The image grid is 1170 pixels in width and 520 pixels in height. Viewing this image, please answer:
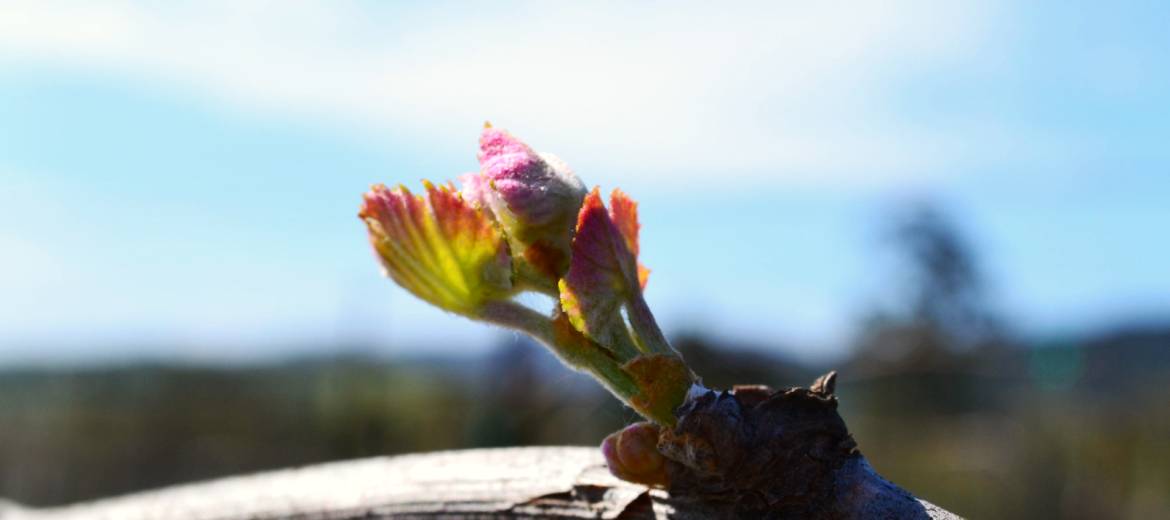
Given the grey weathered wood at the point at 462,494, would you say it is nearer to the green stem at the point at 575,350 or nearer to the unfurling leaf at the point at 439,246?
the green stem at the point at 575,350

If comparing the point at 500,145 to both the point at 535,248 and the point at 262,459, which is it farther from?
the point at 262,459

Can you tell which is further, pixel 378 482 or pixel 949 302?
pixel 949 302

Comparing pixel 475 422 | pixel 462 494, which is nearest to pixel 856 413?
pixel 475 422

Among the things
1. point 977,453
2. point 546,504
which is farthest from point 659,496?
point 977,453

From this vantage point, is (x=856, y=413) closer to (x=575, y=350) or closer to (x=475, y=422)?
(x=475, y=422)

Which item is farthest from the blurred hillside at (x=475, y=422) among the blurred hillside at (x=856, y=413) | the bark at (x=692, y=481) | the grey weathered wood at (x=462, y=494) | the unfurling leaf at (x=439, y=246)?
the unfurling leaf at (x=439, y=246)

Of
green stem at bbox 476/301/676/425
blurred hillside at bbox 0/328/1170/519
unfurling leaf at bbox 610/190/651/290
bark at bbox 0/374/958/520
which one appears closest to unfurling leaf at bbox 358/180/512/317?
green stem at bbox 476/301/676/425
